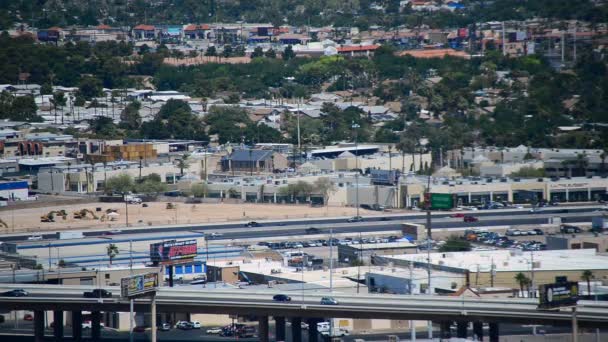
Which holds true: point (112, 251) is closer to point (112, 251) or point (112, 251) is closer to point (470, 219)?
point (112, 251)

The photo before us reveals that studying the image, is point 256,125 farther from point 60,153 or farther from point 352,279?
point 352,279

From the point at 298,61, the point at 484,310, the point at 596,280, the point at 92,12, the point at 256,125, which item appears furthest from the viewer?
the point at 92,12

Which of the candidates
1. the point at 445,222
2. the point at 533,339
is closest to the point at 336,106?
the point at 445,222

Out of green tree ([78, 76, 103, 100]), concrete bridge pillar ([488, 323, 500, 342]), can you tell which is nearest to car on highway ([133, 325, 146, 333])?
concrete bridge pillar ([488, 323, 500, 342])

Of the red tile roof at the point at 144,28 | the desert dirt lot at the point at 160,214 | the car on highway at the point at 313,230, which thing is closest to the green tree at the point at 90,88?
the desert dirt lot at the point at 160,214

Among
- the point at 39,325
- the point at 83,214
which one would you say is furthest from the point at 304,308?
the point at 83,214

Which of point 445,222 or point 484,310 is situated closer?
point 484,310

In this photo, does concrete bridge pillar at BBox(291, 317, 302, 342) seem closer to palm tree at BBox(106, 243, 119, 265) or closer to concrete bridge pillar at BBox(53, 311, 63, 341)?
concrete bridge pillar at BBox(53, 311, 63, 341)
